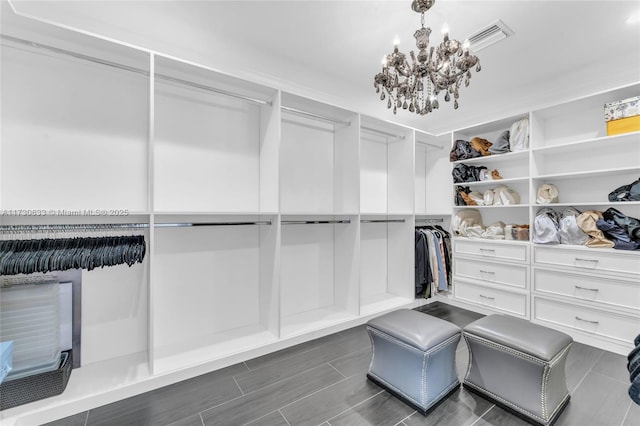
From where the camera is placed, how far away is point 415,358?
1.74 metres

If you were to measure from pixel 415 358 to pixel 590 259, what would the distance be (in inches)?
86.3

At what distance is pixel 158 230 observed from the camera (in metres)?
2.24

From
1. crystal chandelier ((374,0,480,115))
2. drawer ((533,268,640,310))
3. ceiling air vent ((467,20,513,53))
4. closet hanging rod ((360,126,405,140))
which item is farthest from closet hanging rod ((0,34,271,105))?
drawer ((533,268,640,310))

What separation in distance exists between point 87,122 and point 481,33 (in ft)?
10.7

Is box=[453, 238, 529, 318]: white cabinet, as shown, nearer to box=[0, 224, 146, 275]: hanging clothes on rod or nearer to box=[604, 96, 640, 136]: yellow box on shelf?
box=[604, 96, 640, 136]: yellow box on shelf

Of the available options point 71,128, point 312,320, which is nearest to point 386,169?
point 312,320

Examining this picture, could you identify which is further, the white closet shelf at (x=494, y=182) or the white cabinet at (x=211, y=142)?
the white closet shelf at (x=494, y=182)

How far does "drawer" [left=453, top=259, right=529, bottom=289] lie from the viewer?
305 cm

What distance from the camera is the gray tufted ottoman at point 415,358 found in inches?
67.7

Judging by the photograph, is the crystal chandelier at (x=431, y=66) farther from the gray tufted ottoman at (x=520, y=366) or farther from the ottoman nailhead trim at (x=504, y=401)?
the ottoman nailhead trim at (x=504, y=401)

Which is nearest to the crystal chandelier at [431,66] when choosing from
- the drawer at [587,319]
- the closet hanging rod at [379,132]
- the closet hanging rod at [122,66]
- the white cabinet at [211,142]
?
the white cabinet at [211,142]

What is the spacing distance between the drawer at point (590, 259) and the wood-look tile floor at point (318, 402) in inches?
30.9

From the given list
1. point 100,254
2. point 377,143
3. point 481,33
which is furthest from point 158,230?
point 481,33

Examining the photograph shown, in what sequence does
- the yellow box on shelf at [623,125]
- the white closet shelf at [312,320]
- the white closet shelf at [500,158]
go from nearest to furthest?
the yellow box on shelf at [623,125] → the white closet shelf at [312,320] → the white closet shelf at [500,158]
